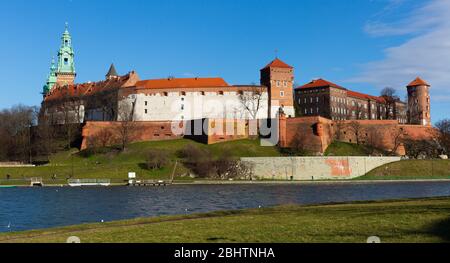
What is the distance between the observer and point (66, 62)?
9131 cm

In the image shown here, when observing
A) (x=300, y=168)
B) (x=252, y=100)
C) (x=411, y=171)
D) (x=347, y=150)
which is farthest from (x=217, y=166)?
(x=411, y=171)

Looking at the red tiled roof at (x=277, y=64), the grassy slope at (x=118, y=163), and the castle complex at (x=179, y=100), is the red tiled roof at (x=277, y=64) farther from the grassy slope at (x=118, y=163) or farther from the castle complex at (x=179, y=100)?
the grassy slope at (x=118, y=163)

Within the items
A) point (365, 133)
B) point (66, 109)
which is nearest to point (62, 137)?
point (66, 109)

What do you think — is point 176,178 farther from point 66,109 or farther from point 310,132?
point 66,109

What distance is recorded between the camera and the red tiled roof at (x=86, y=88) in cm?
7175

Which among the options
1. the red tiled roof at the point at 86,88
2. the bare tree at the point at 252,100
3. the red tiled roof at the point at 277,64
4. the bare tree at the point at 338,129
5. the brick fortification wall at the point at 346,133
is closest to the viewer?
the brick fortification wall at the point at 346,133

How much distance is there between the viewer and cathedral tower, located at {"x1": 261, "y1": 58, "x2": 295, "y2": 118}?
65.8 meters

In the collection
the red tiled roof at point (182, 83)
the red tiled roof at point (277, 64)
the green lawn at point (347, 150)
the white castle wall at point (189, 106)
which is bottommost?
the green lawn at point (347, 150)

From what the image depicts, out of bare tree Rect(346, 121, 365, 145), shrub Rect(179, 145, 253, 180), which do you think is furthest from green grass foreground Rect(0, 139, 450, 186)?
bare tree Rect(346, 121, 365, 145)

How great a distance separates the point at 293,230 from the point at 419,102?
81.8m

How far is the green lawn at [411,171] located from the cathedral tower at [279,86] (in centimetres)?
1567

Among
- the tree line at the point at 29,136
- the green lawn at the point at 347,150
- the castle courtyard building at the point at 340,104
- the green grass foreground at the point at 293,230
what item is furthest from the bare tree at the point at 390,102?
the green grass foreground at the point at 293,230

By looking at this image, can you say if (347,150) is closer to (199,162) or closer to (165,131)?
(199,162)

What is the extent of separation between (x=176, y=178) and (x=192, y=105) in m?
18.1
